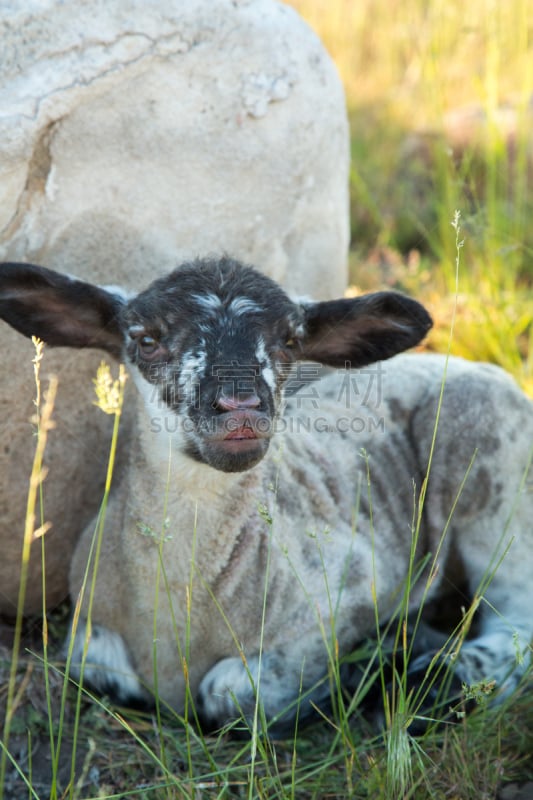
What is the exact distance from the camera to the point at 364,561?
14.7ft

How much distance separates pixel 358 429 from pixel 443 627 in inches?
44.8

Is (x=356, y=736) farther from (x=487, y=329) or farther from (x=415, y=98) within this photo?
(x=415, y=98)

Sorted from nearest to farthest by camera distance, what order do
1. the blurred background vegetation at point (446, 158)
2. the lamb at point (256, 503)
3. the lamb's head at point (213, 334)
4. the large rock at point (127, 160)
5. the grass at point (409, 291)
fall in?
the grass at point (409, 291) → the lamb's head at point (213, 334) → the lamb at point (256, 503) → the large rock at point (127, 160) → the blurred background vegetation at point (446, 158)

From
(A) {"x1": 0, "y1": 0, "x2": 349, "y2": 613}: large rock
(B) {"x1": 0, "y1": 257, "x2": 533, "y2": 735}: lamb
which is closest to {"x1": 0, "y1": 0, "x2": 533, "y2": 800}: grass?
(B) {"x1": 0, "y1": 257, "x2": 533, "y2": 735}: lamb

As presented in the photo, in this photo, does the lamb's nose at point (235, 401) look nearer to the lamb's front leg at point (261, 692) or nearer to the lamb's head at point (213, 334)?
the lamb's head at point (213, 334)

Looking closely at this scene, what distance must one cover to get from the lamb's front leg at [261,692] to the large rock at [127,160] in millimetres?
1186

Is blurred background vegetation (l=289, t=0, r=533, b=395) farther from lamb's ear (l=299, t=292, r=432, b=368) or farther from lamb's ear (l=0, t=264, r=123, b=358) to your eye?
lamb's ear (l=0, t=264, r=123, b=358)

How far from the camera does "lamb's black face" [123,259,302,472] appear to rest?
137 inches

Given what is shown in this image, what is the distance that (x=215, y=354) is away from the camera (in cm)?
364

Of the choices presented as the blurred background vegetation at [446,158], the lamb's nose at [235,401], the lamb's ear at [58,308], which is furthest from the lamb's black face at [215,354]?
the blurred background vegetation at [446,158]

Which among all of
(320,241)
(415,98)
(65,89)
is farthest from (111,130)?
(415,98)

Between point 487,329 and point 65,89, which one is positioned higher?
point 65,89

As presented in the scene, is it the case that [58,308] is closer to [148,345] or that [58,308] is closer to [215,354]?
[148,345]

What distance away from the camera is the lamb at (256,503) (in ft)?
12.3
